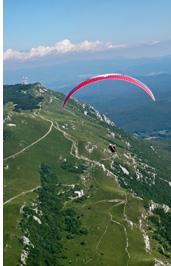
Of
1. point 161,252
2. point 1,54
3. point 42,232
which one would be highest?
point 1,54

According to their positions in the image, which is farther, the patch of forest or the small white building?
the small white building

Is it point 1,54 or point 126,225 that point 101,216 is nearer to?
point 126,225

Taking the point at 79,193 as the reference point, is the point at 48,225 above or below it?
below

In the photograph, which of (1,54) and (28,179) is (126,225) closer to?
(28,179)

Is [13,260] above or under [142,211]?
above

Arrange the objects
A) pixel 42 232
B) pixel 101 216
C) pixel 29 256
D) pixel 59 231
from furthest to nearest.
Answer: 1. pixel 101 216
2. pixel 59 231
3. pixel 42 232
4. pixel 29 256

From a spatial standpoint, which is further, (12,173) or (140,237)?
(12,173)

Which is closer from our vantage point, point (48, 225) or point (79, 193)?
point (48, 225)


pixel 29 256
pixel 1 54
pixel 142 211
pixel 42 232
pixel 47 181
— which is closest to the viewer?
pixel 1 54

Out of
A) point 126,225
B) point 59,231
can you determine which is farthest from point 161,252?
point 59,231

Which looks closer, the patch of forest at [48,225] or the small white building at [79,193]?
the patch of forest at [48,225]

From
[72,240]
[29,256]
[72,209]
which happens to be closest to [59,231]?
[72,240]
